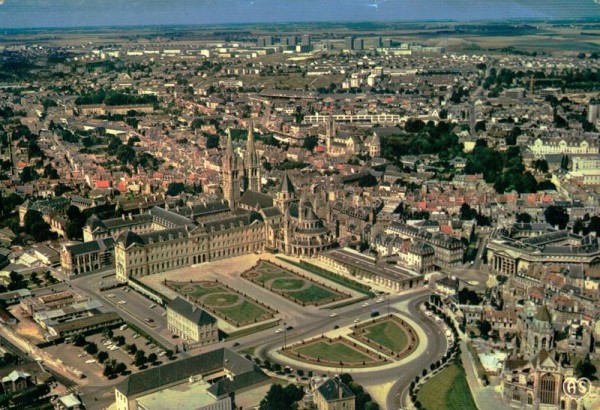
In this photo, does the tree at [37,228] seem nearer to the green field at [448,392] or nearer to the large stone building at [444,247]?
the large stone building at [444,247]

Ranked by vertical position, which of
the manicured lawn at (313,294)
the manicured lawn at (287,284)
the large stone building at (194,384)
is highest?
the large stone building at (194,384)

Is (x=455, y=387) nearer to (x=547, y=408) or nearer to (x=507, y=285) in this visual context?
(x=547, y=408)

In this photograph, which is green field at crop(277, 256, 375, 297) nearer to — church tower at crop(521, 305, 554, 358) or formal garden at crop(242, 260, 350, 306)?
formal garden at crop(242, 260, 350, 306)

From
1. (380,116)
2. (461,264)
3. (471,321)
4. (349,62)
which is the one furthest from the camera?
(349,62)

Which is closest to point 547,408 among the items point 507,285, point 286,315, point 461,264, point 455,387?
point 455,387

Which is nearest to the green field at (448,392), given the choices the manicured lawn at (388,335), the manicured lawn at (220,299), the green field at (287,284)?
the manicured lawn at (388,335)

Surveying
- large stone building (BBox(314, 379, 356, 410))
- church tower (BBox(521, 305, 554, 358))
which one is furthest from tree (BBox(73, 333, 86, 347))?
church tower (BBox(521, 305, 554, 358))
